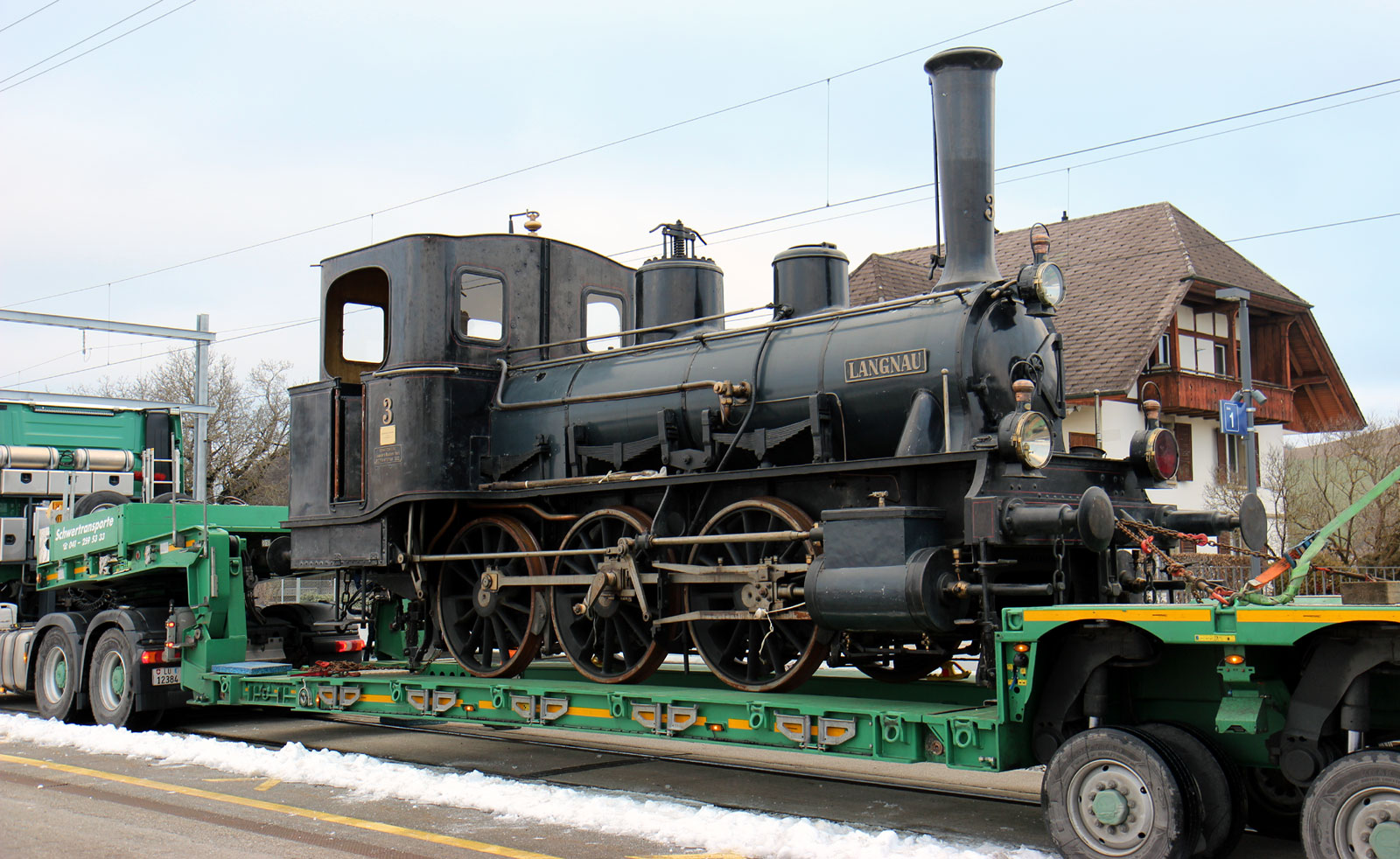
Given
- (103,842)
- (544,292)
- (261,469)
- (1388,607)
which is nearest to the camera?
(1388,607)

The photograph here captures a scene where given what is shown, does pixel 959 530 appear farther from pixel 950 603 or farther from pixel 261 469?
pixel 261 469

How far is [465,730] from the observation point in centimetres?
1112

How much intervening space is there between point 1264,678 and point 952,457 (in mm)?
1884

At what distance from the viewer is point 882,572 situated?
6312 mm

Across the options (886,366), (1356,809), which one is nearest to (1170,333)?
(886,366)

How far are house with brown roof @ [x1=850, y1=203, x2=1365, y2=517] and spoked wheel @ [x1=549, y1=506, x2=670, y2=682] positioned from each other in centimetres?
1677

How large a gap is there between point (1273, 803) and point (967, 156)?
157 inches

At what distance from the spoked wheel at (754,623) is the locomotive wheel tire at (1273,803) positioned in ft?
7.70

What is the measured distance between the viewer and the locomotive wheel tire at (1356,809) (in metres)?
4.58

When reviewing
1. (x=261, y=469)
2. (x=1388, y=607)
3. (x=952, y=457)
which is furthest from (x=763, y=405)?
(x=261, y=469)

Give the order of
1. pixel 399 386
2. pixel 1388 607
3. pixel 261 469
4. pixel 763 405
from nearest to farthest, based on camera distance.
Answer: pixel 1388 607 < pixel 763 405 < pixel 399 386 < pixel 261 469

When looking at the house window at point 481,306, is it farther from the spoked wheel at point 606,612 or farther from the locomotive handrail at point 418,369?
the spoked wheel at point 606,612

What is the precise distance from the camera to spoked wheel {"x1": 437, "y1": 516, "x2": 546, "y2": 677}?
883cm

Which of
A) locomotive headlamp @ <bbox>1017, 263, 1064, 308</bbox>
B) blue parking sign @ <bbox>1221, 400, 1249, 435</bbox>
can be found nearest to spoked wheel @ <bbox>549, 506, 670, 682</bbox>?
locomotive headlamp @ <bbox>1017, 263, 1064, 308</bbox>
